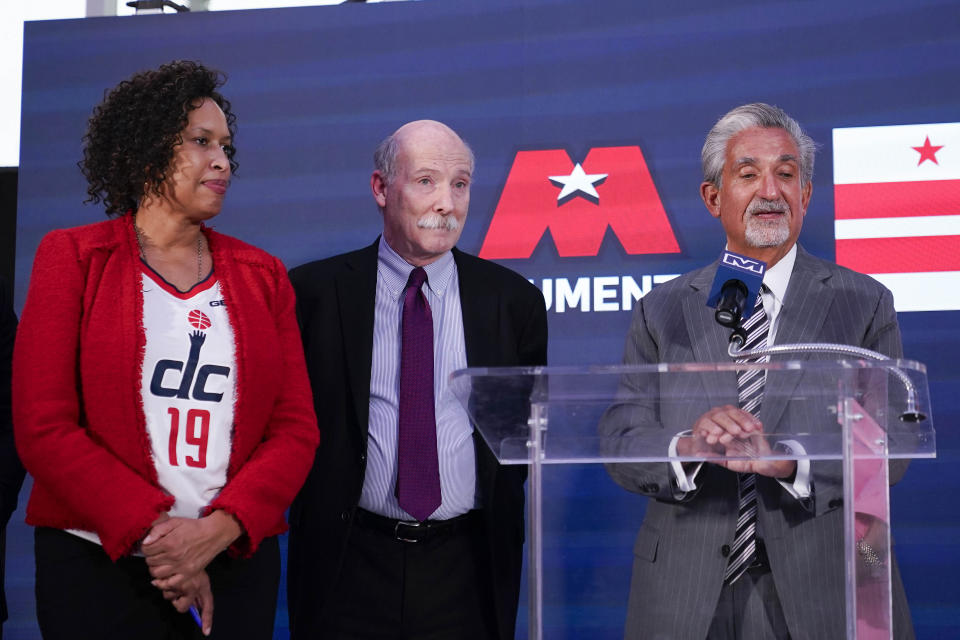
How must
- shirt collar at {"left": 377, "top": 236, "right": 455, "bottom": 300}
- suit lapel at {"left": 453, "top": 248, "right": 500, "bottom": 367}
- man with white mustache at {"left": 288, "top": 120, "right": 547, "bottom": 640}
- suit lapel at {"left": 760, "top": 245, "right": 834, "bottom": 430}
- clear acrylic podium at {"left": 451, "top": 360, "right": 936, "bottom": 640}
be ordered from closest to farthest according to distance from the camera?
clear acrylic podium at {"left": 451, "top": 360, "right": 936, "bottom": 640} < suit lapel at {"left": 760, "top": 245, "right": 834, "bottom": 430} < man with white mustache at {"left": 288, "top": 120, "right": 547, "bottom": 640} < suit lapel at {"left": 453, "top": 248, "right": 500, "bottom": 367} < shirt collar at {"left": 377, "top": 236, "right": 455, "bottom": 300}

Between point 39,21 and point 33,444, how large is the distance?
2.93m

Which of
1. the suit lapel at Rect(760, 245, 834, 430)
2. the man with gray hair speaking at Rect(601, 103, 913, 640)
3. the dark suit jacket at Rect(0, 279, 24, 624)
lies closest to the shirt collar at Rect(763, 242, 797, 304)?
the suit lapel at Rect(760, 245, 834, 430)

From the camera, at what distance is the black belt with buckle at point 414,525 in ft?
9.08

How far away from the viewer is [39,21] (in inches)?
179

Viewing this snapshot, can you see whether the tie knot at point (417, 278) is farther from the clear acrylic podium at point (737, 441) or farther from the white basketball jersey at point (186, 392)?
the clear acrylic podium at point (737, 441)

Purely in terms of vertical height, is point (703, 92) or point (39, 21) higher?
point (39, 21)

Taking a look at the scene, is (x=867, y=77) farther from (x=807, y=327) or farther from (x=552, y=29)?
(x=807, y=327)

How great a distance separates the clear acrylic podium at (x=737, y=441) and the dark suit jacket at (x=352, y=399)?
2.44 feet

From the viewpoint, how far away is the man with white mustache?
2.76 m

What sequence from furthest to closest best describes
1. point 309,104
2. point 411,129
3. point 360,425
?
point 309,104 → point 411,129 → point 360,425

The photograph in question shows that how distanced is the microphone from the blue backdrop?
1766 millimetres

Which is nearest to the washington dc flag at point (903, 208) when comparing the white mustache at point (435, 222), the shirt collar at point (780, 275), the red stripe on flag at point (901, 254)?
the red stripe on flag at point (901, 254)

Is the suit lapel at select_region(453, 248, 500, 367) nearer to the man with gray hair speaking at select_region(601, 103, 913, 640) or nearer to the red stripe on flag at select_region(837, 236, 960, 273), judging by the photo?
the man with gray hair speaking at select_region(601, 103, 913, 640)

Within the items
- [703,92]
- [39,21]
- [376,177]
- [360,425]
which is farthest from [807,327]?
[39,21]
